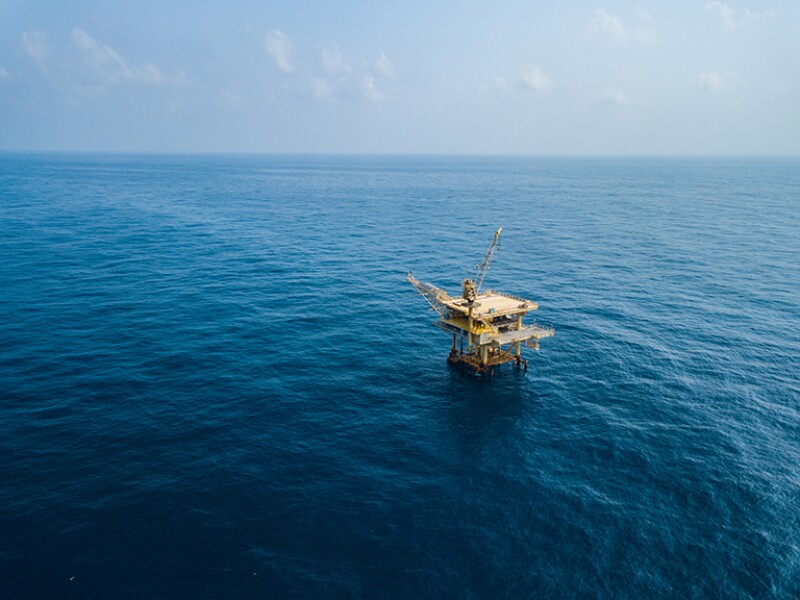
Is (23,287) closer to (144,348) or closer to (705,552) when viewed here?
(144,348)

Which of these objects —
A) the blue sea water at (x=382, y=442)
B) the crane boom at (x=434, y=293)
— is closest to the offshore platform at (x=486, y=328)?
the crane boom at (x=434, y=293)

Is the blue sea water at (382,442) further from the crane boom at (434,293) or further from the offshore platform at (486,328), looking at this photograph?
the crane boom at (434,293)

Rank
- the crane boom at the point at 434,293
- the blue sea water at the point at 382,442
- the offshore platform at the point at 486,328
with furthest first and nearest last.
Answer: the crane boom at the point at 434,293, the offshore platform at the point at 486,328, the blue sea water at the point at 382,442

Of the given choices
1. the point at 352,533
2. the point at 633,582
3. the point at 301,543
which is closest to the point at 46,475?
the point at 301,543

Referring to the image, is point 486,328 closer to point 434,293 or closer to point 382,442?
point 434,293

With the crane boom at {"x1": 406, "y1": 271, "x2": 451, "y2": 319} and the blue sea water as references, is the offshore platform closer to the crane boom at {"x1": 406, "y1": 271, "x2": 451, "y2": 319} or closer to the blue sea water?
the crane boom at {"x1": 406, "y1": 271, "x2": 451, "y2": 319}

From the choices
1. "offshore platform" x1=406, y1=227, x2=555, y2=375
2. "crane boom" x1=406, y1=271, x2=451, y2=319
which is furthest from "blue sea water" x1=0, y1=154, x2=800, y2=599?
"crane boom" x1=406, y1=271, x2=451, y2=319
